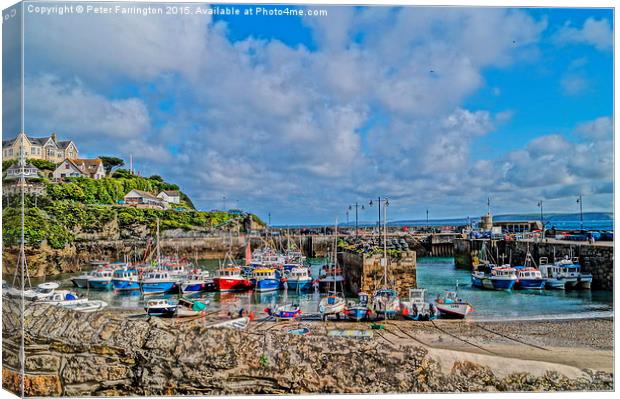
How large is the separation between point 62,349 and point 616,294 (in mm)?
6927

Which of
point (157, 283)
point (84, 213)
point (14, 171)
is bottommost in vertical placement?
point (157, 283)

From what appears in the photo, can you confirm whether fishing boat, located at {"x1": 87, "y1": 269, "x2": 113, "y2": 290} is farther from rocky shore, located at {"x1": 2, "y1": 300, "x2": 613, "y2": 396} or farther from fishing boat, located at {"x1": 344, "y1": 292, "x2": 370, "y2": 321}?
rocky shore, located at {"x1": 2, "y1": 300, "x2": 613, "y2": 396}

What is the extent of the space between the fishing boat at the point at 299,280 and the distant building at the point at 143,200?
16.7 ft

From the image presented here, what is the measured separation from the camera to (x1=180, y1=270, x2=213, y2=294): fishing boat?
695 inches

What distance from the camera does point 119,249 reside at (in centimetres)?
2081

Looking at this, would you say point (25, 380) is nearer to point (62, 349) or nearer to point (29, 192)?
point (62, 349)

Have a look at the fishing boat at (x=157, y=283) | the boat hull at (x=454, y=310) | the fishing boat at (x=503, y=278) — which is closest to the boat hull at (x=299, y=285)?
the fishing boat at (x=157, y=283)

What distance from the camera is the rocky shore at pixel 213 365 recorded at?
594 cm

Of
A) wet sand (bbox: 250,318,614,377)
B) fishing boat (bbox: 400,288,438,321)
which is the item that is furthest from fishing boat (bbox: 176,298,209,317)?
fishing boat (bbox: 400,288,438,321)

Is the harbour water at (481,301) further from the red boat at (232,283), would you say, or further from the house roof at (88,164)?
the house roof at (88,164)

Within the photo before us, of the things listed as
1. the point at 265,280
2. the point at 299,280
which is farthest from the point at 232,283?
the point at 299,280

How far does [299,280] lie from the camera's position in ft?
58.9

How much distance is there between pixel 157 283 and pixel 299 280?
4.82 metres

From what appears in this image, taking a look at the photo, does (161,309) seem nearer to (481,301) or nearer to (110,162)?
(110,162)
